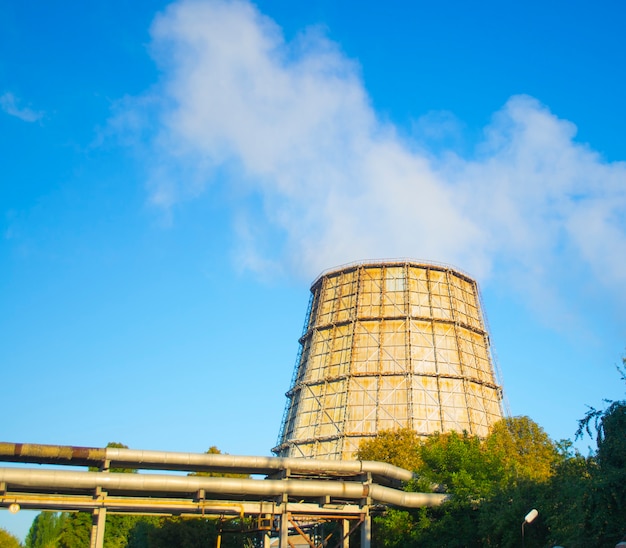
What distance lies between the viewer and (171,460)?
90.5ft

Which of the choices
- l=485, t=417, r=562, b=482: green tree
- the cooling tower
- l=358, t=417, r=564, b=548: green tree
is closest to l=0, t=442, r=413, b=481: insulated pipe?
l=358, t=417, r=564, b=548: green tree

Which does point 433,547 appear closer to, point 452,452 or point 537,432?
point 452,452

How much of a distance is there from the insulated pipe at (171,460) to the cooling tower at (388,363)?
82.7ft

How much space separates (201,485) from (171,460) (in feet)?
5.36

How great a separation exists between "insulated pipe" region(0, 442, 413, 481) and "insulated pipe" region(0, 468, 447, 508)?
2.66 feet

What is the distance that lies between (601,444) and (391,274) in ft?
137

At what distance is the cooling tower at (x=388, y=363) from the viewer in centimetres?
5591

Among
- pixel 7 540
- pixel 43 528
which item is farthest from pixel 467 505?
pixel 43 528

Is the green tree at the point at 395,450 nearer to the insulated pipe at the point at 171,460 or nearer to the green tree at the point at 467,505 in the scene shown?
the green tree at the point at 467,505

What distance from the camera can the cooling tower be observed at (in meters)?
55.9

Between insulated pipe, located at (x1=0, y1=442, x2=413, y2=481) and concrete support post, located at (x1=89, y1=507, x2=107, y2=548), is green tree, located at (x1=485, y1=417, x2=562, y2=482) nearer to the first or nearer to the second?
insulated pipe, located at (x1=0, y1=442, x2=413, y2=481)

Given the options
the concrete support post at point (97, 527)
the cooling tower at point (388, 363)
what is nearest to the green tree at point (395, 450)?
the cooling tower at point (388, 363)

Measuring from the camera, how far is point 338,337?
61.9m

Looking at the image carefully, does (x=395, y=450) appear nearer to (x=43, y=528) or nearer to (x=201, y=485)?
(x=201, y=485)
